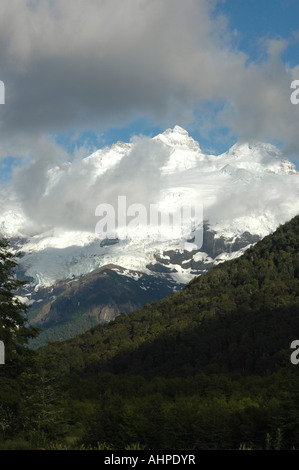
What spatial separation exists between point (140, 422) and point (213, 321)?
157 metres

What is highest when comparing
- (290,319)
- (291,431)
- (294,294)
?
(294,294)

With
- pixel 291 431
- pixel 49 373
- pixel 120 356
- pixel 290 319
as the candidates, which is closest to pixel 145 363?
pixel 120 356

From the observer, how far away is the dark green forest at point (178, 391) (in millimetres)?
38531

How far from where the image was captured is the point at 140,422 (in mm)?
39312

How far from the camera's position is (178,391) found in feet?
364

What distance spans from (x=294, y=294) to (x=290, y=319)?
104 ft

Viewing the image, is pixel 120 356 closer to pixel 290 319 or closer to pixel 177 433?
pixel 290 319

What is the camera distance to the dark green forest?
126 ft
